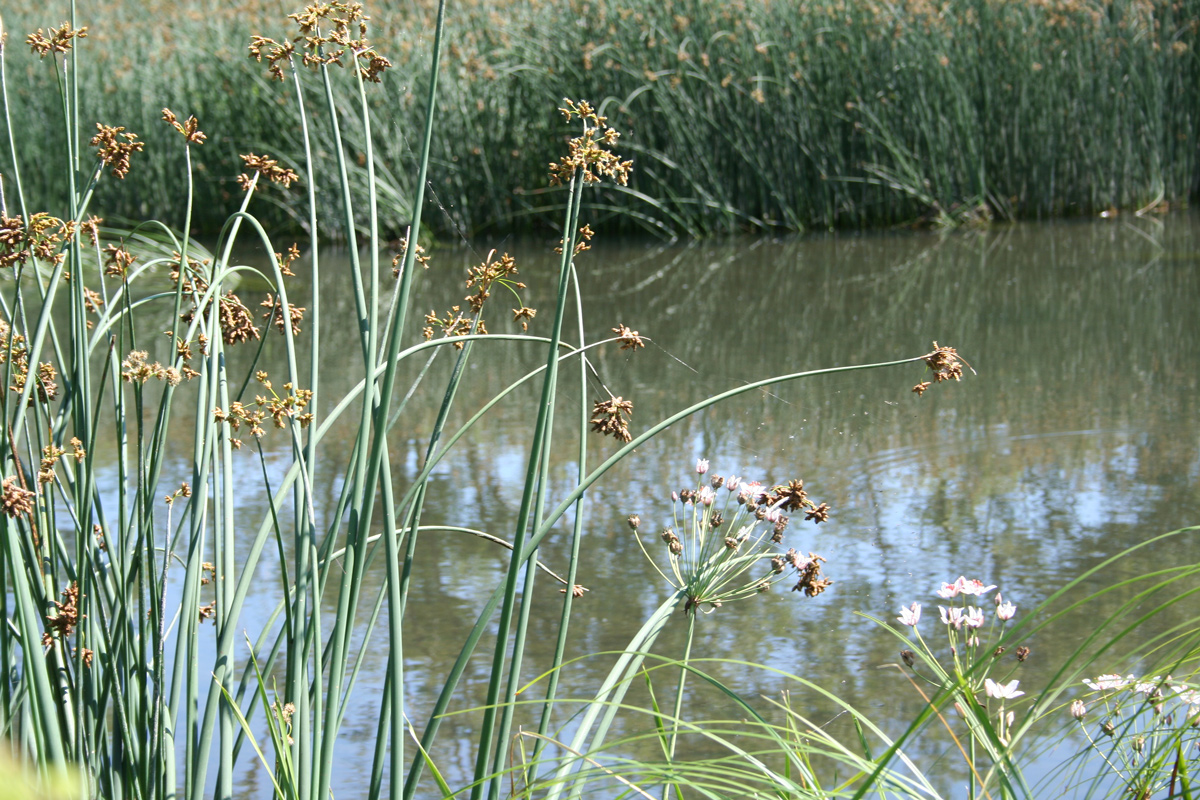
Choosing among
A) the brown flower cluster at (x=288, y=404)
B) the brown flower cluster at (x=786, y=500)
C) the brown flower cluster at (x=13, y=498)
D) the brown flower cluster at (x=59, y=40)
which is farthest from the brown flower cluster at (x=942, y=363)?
the brown flower cluster at (x=59, y=40)

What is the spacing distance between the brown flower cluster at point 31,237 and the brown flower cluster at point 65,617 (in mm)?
264

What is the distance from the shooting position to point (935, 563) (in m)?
1.94

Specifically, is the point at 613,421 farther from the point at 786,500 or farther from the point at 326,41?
the point at 326,41

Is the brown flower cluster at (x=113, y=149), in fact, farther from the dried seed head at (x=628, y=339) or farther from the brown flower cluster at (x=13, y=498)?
the dried seed head at (x=628, y=339)

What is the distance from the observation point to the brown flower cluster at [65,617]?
98 cm

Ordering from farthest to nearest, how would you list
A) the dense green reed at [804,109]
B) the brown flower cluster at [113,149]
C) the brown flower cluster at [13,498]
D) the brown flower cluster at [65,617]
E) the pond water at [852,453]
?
the dense green reed at [804,109] → the pond water at [852,453] → the brown flower cluster at [113,149] → the brown flower cluster at [65,617] → the brown flower cluster at [13,498]

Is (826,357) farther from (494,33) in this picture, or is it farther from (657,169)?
(494,33)

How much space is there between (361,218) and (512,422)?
418cm

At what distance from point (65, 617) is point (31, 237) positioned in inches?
12.3

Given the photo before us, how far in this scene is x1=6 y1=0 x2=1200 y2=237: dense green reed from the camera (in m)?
5.94

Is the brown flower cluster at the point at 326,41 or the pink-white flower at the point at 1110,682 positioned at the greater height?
the brown flower cluster at the point at 326,41

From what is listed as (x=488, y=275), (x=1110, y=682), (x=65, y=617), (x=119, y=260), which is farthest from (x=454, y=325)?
(x=1110, y=682)

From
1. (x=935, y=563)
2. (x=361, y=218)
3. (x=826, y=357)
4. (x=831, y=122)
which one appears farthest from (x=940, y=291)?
(x=361, y=218)

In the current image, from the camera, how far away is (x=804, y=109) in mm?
5934
